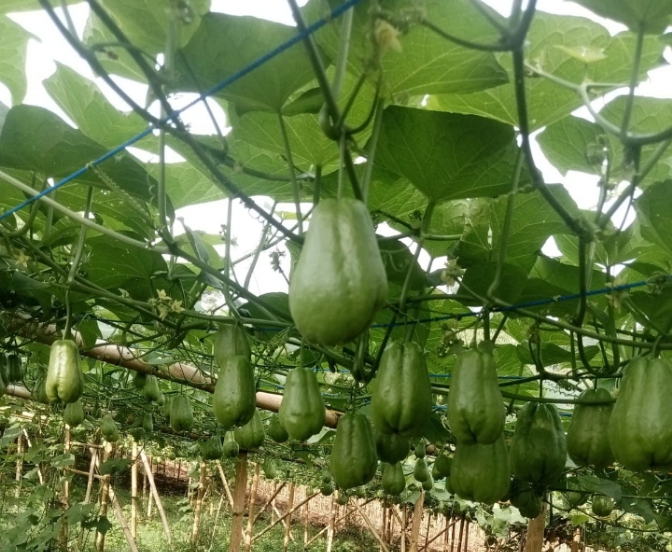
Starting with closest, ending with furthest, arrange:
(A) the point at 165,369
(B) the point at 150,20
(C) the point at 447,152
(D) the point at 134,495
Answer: (B) the point at 150,20 → (C) the point at 447,152 → (A) the point at 165,369 → (D) the point at 134,495

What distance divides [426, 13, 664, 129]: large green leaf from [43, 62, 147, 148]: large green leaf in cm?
77

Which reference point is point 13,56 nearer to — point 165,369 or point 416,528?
point 165,369

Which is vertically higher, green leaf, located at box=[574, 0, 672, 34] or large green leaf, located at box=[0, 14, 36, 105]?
large green leaf, located at box=[0, 14, 36, 105]

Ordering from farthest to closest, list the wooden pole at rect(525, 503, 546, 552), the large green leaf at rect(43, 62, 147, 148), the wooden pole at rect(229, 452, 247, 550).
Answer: the wooden pole at rect(229, 452, 247, 550)
the wooden pole at rect(525, 503, 546, 552)
the large green leaf at rect(43, 62, 147, 148)

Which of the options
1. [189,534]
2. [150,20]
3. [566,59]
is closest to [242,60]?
[150,20]

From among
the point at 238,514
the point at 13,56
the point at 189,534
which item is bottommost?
the point at 189,534

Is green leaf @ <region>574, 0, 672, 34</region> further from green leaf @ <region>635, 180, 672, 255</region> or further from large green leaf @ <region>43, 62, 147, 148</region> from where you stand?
large green leaf @ <region>43, 62, 147, 148</region>

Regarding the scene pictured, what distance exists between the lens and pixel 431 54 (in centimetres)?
91

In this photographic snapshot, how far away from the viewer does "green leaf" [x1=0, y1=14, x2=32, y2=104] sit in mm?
1414

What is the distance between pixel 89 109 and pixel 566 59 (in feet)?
3.16

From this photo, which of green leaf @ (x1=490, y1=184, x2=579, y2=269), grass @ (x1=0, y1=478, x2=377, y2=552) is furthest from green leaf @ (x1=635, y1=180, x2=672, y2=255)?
grass @ (x1=0, y1=478, x2=377, y2=552)

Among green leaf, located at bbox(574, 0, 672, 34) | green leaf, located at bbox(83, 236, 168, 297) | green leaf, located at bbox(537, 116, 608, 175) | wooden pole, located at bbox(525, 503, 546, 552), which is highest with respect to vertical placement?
green leaf, located at bbox(574, 0, 672, 34)

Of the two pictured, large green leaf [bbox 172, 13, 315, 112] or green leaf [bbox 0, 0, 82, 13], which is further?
green leaf [bbox 0, 0, 82, 13]

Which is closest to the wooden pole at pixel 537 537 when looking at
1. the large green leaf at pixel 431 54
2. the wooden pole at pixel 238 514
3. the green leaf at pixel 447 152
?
the green leaf at pixel 447 152
